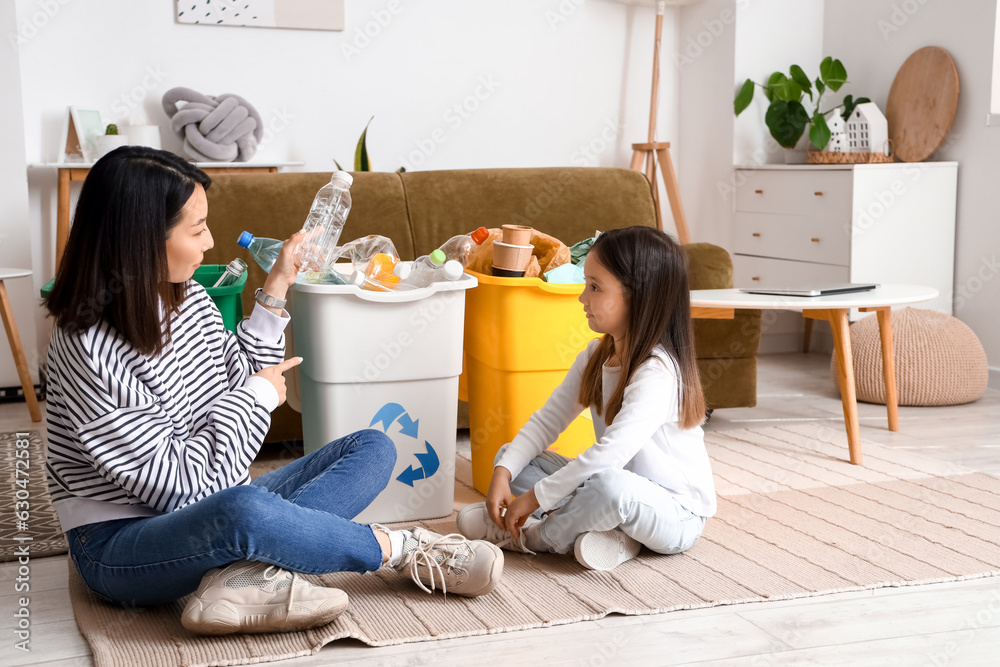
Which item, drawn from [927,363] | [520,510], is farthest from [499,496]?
[927,363]

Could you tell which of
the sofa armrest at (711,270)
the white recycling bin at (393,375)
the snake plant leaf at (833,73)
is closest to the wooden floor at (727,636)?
the white recycling bin at (393,375)

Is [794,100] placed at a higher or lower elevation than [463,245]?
higher

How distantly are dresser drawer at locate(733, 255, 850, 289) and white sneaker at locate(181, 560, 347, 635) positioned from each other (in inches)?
98.6

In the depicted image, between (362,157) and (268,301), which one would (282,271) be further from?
(362,157)

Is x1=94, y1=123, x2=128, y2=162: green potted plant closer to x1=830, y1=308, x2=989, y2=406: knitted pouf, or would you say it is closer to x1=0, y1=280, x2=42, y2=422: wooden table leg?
x1=0, y1=280, x2=42, y2=422: wooden table leg

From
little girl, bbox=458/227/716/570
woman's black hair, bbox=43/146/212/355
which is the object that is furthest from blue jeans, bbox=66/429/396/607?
little girl, bbox=458/227/716/570

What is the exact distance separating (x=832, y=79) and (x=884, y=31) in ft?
0.90

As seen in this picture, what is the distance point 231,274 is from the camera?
1.95 metres

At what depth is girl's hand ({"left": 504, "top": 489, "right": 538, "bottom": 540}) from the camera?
1.63 meters

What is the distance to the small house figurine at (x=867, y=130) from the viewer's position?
3.62 meters

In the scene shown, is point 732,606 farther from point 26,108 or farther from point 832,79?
point 26,108

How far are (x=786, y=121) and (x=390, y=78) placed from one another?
5.43ft

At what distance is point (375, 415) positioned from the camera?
1941 millimetres

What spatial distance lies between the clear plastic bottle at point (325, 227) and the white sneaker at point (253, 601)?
1.83ft
